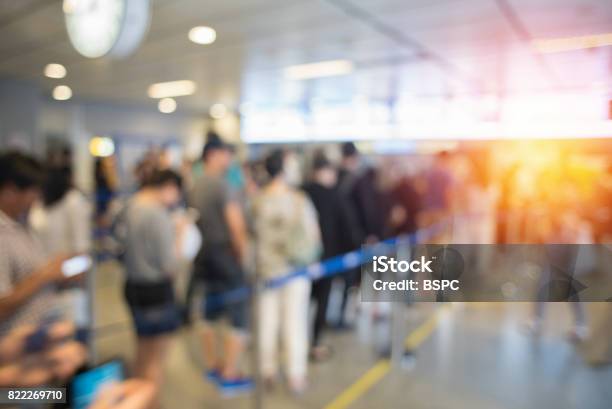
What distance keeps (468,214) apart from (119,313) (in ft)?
7.32

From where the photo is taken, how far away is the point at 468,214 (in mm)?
1801

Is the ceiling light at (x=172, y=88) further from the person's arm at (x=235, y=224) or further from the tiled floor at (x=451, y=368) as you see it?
the tiled floor at (x=451, y=368)

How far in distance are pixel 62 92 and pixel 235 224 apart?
1481 mm

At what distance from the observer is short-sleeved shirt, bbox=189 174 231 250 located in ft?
7.73

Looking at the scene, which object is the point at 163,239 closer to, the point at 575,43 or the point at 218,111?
the point at 218,111

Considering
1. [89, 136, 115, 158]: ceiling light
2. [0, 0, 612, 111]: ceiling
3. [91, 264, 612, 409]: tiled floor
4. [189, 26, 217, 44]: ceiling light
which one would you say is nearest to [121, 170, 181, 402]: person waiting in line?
[91, 264, 612, 409]: tiled floor

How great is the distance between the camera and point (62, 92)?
104 inches

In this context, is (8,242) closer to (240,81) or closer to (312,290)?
(312,290)

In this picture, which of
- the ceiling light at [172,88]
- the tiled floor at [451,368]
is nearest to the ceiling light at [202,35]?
the ceiling light at [172,88]

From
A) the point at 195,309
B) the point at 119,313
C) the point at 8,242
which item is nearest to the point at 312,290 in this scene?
the point at 195,309

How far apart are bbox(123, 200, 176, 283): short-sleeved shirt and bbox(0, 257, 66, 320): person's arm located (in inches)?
22.7

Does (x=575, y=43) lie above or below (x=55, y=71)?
below

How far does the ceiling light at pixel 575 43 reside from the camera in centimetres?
136

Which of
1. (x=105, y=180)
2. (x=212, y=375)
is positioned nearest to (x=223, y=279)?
(x=212, y=375)
